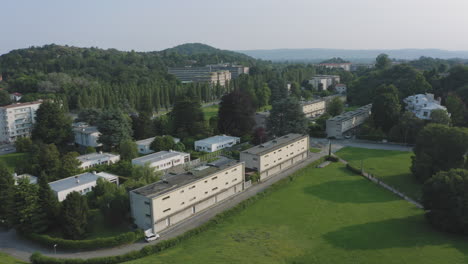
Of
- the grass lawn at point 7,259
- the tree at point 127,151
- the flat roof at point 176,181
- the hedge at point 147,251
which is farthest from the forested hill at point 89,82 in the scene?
the grass lawn at point 7,259

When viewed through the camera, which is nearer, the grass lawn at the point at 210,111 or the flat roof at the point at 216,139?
the flat roof at the point at 216,139

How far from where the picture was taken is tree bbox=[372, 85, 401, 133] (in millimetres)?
52844

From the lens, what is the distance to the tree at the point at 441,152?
108ft

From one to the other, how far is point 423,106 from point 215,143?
110 feet

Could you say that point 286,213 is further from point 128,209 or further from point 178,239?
point 128,209

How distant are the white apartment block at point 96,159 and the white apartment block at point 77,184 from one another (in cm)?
428

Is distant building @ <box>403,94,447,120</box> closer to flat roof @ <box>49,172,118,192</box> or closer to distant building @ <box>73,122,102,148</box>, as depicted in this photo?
flat roof @ <box>49,172,118,192</box>

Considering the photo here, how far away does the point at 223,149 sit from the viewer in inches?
1847

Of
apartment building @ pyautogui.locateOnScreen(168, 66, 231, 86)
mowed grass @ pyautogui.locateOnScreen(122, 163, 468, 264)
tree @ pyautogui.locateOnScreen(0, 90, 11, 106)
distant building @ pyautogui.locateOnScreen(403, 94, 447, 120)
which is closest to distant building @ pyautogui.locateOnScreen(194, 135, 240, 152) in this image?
mowed grass @ pyautogui.locateOnScreen(122, 163, 468, 264)

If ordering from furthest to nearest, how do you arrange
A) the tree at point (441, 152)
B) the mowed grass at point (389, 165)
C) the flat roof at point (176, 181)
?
the mowed grass at point (389, 165) < the tree at point (441, 152) < the flat roof at point (176, 181)

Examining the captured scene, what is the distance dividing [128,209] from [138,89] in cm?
5436

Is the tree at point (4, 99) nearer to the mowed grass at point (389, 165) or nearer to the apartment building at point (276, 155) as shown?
the apartment building at point (276, 155)

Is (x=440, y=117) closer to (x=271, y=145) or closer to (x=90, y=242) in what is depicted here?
(x=271, y=145)

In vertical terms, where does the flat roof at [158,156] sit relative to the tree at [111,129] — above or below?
below
